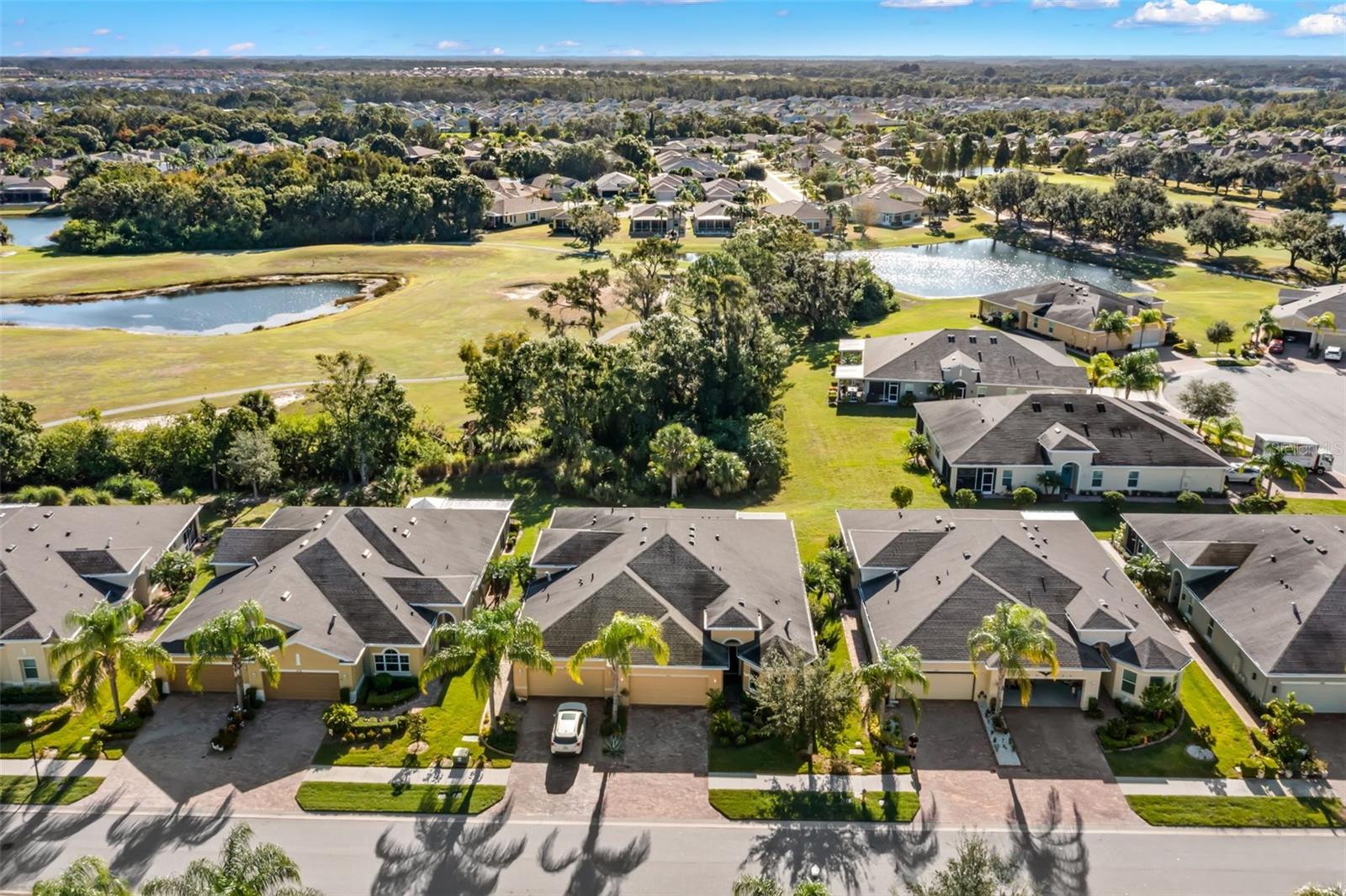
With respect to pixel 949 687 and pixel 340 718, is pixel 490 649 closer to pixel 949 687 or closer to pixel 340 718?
pixel 340 718

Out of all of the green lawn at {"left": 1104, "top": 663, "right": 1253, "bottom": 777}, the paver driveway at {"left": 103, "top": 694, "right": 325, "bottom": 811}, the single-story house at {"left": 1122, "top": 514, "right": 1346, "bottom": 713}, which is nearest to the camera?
the paver driveway at {"left": 103, "top": 694, "right": 325, "bottom": 811}

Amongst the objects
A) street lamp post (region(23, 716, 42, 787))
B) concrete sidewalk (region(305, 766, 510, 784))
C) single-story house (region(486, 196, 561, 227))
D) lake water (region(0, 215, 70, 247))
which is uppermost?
single-story house (region(486, 196, 561, 227))

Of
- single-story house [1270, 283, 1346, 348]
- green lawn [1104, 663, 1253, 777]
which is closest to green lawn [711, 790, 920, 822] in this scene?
green lawn [1104, 663, 1253, 777]

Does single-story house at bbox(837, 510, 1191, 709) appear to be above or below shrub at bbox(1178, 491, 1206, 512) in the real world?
above

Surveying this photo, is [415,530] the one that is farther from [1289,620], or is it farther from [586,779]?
[1289,620]

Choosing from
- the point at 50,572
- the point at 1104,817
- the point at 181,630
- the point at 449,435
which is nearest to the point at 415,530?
the point at 181,630

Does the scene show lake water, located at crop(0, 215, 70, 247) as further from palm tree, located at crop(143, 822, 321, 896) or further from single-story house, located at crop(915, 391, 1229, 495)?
palm tree, located at crop(143, 822, 321, 896)

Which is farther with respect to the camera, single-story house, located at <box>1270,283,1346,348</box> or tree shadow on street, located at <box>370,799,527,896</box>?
single-story house, located at <box>1270,283,1346,348</box>
